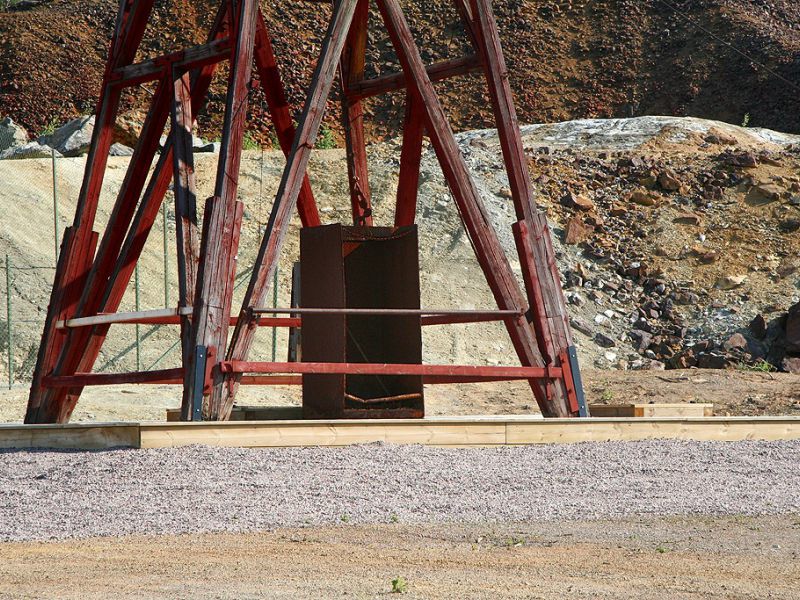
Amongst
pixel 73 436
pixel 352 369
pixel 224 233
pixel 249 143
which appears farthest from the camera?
pixel 249 143

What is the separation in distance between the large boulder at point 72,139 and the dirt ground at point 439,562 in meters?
23.0

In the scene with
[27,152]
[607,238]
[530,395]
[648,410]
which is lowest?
[648,410]

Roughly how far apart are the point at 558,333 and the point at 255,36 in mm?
3984

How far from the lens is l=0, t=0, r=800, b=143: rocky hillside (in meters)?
40.3

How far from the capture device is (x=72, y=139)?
93.0ft

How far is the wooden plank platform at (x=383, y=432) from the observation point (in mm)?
8383

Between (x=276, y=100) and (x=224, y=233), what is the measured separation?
2.28 m

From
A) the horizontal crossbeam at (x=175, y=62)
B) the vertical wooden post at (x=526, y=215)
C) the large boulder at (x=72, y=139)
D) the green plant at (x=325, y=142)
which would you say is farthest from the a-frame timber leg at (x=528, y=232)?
the green plant at (x=325, y=142)

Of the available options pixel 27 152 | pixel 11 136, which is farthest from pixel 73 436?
pixel 11 136

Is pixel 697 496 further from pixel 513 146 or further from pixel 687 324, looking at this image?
pixel 687 324

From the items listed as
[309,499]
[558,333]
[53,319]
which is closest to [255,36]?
[53,319]

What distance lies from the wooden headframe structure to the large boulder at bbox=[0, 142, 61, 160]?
17540mm

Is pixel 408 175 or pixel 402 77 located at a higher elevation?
pixel 402 77

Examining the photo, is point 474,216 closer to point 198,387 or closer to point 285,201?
point 285,201
